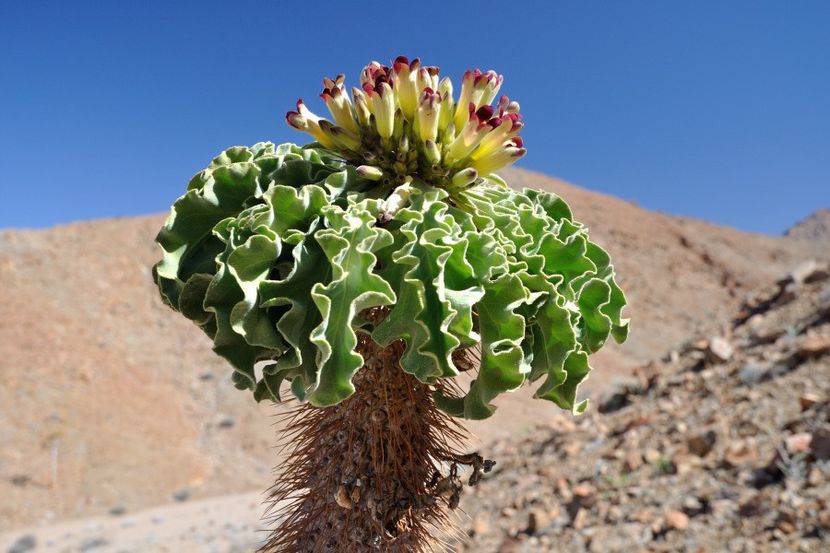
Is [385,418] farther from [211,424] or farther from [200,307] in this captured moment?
[211,424]

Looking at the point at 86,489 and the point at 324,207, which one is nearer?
the point at 324,207

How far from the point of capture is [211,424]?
16234 mm

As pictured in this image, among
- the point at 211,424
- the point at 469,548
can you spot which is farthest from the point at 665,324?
the point at 469,548

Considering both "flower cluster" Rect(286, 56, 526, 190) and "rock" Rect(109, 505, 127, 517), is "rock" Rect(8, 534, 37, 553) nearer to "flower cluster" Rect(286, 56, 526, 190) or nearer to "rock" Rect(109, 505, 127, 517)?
"rock" Rect(109, 505, 127, 517)

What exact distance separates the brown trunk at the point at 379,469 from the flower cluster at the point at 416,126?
51cm

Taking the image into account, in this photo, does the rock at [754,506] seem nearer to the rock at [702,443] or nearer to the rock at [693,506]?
the rock at [693,506]

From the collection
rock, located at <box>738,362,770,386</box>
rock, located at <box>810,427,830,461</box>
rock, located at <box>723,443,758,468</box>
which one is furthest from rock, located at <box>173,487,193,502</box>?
rock, located at <box>810,427,830,461</box>

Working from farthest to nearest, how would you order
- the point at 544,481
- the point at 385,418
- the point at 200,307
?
the point at 544,481 < the point at 385,418 < the point at 200,307

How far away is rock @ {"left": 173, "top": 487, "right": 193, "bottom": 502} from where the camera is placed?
13.5 meters

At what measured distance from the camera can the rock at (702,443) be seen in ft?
21.5

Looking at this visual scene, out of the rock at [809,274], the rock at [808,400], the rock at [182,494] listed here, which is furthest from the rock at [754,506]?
the rock at [182,494]

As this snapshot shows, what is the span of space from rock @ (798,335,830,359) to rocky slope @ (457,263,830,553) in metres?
0.01

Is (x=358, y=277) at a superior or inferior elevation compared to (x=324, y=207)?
inferior

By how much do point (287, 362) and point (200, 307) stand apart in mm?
351
